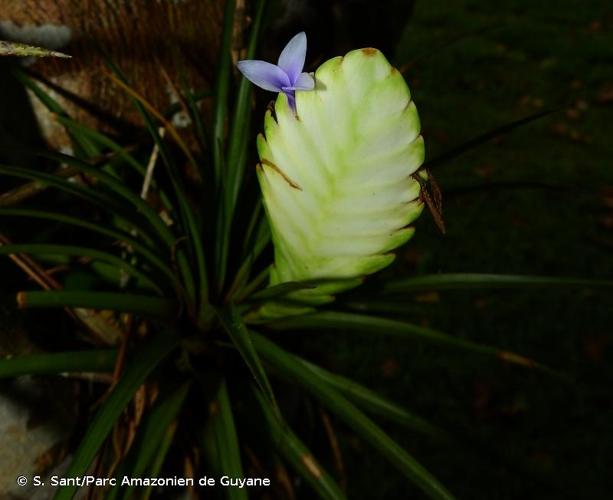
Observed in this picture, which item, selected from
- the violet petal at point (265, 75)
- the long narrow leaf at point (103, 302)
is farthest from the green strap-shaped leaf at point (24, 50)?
the long narrow leaf at point (103, 302)

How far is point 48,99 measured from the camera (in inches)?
38.5

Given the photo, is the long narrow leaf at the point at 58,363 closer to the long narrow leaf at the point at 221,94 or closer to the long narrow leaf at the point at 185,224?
the long narrow leaf at the point at 185,224

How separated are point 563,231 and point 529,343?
670mm

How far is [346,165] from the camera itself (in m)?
0.61

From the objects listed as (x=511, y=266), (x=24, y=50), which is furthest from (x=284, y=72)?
(x=511, y=266)

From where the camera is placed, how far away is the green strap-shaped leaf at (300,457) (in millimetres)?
888

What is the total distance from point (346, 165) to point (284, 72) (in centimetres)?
10

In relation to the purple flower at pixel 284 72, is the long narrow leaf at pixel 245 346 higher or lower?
lower

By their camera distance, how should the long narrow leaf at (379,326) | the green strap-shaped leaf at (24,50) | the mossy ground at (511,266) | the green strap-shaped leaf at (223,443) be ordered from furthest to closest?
the mossy ground at (511,266), the long narrow leaf at (379,326), the green strap-shaped leaf at (223,443), the green strap-shaped leaf at (24,50)

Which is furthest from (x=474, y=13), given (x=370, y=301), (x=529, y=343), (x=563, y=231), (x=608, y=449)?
(x=370, y=301)

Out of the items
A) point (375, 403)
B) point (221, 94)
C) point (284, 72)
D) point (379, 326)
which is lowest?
point (375, 403)

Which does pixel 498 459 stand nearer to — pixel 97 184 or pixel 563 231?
pixel 97 184

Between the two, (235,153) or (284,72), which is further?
(235,153)

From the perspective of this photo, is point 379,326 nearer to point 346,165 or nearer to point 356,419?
point 356,419
